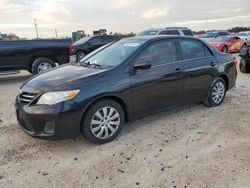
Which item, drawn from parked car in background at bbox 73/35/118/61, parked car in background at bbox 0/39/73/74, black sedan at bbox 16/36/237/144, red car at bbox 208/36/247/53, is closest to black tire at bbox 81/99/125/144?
black sedan at bbox 16/36/237/144

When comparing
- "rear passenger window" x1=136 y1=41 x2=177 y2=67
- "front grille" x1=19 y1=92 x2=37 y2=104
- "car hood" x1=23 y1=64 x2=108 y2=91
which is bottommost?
"front grille" x1=19 y1=92 x2=37 y2=104

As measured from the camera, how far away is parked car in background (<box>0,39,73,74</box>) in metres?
8.65

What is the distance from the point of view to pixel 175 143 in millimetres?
3967

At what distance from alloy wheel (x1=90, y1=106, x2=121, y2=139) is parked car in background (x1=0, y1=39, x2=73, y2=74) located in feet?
17.8

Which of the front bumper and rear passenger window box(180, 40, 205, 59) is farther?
rear passenger window box(180, 40, 205, 59)

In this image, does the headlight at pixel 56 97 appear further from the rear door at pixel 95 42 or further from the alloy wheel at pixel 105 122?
the rear door at pixel 95 42

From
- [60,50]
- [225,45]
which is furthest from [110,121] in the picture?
[225,45]

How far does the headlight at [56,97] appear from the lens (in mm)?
3574

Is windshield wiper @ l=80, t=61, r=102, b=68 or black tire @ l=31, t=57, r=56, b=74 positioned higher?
windshield wiper @ l=80, t=61, r=102, b=68

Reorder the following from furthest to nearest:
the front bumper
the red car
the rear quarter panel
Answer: the red car, the rear quarter panel, the front bumper

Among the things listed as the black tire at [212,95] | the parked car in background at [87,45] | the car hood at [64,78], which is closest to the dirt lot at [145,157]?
the black tire at [212,95]

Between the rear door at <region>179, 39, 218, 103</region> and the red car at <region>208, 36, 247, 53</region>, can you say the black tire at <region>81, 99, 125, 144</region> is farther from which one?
the red car at <region>208, 36, 247, 53</region>

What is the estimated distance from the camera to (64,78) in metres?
3.94

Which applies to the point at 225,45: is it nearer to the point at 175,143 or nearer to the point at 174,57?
the point at 174,57
